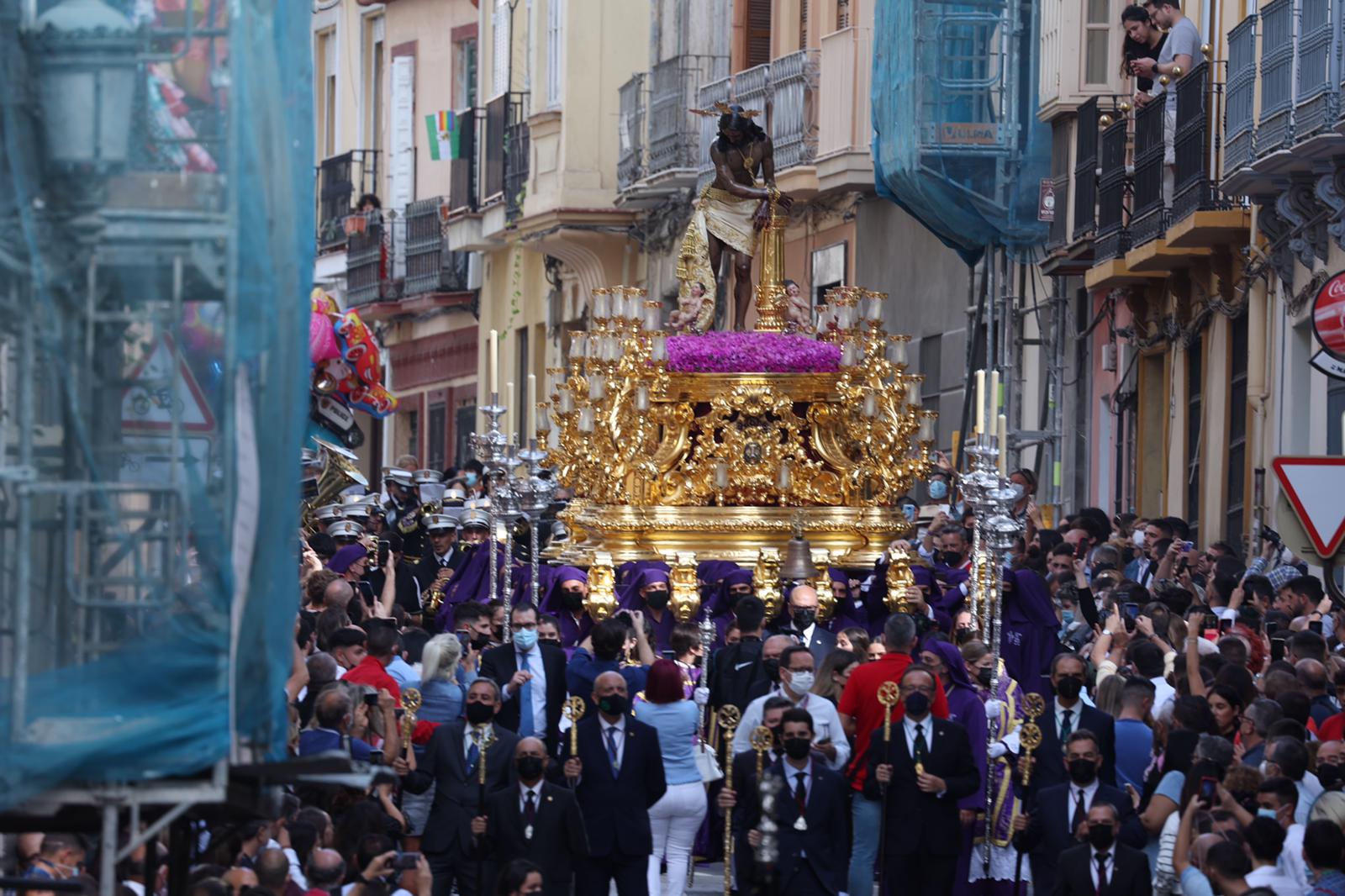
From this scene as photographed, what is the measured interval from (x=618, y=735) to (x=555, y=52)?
20871 mm

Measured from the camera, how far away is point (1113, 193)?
2317 centimetres

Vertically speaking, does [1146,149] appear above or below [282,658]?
above

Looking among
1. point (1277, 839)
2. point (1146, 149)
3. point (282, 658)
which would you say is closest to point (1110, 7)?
point (1146, 149)

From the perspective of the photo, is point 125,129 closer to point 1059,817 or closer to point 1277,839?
point 1277,839

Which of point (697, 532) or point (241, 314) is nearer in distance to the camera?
point (241, 314)

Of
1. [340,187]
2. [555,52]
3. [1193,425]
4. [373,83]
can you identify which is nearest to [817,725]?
[1193,425]

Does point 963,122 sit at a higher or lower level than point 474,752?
higher

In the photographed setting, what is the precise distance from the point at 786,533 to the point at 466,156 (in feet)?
59.0

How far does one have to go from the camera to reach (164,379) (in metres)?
7.98

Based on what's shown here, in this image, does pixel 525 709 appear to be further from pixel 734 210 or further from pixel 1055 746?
pixel 734 210

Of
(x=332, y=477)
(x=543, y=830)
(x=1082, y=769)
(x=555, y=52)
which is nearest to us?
(x=1082, y=769)

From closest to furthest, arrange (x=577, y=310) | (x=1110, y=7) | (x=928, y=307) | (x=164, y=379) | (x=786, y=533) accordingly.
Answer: (x=164, y=379) → (x=786, y=533) → (x=1110, y=7) → (x=928, y=307) → (x=577, y=310)

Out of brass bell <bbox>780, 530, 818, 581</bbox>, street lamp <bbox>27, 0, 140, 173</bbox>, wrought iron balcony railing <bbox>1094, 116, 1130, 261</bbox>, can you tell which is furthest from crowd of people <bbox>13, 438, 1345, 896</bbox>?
wrought iron balcony railing <bbox>1094, 116, 1130, 261</bbox>

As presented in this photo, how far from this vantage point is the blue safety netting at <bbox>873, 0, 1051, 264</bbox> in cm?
2506
